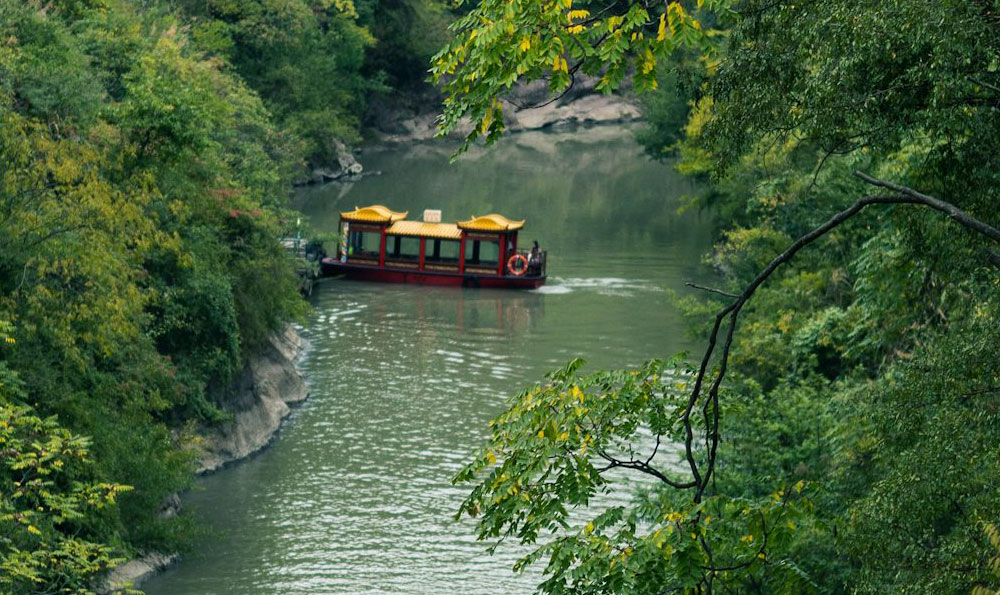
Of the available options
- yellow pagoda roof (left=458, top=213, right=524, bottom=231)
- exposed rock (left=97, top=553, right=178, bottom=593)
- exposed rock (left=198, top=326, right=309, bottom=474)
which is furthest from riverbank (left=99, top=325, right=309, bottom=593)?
yellow pagoda roof (left=458, top=213, right=524, bottom=231)

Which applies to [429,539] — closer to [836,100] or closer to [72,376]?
[72,376]

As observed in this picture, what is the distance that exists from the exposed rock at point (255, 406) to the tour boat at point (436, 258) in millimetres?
13257

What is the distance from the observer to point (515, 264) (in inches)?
1709

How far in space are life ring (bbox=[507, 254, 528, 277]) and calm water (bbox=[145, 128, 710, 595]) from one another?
1.17 m

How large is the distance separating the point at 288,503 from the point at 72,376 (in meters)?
4.81

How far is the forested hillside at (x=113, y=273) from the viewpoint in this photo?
16.2 metres

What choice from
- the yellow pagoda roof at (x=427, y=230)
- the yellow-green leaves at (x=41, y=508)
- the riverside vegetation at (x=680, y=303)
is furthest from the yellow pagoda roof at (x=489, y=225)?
the yellow-green leaves at (x=41, y=508)

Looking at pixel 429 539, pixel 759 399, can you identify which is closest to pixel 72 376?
pixel 429 539

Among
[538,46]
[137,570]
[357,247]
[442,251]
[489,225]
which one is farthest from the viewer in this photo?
[442,251]

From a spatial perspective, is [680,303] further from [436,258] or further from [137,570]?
[436,258]

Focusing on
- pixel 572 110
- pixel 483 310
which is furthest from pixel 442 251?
pixel 572 110

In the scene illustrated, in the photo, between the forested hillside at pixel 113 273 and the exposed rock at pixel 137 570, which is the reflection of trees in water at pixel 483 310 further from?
the exposed rock at pixel 137 570

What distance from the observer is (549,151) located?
84688 mm

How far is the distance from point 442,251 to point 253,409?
89.0ft
